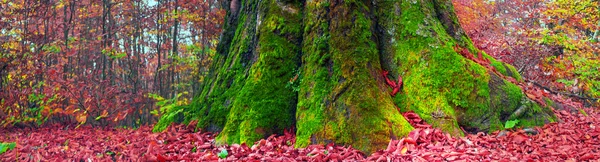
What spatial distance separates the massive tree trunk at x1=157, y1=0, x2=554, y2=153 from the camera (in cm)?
396

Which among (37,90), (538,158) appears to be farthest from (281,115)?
(37,90)

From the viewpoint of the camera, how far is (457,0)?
16.8m

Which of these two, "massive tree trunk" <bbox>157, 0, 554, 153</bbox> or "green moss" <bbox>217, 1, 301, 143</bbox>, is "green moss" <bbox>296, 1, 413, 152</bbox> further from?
"green moss" <bbox>217, 1, 301, 143</bbox>

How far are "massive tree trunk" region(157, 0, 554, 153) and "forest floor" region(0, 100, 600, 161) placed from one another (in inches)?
→ 7.0

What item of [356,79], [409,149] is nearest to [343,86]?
[356,79]

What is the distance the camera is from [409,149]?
3.45m

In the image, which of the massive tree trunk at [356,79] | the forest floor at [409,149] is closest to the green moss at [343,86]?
the massive tree trunk at [356,79]

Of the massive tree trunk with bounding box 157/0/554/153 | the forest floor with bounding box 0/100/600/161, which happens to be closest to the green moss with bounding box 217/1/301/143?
the massive tree trunk with bounding box 157/0/554/153

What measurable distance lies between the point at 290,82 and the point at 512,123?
265cm

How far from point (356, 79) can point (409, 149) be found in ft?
3.26

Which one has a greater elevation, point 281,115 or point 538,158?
point 281,115

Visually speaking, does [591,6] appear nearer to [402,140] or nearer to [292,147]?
[402,140]

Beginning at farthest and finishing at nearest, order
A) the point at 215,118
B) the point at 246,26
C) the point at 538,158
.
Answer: the point at 246,26
the point at 215,118
the point at 538,158

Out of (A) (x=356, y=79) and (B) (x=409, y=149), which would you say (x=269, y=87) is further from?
(B) (x=409, y=149)
